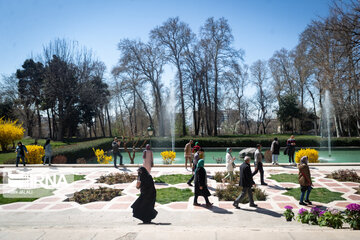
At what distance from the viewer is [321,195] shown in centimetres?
823

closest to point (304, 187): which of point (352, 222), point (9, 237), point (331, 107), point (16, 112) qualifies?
point (352, 222)

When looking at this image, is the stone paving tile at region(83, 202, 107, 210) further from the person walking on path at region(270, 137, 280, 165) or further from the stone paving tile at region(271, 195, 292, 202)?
the person walking on path at region(270, 137, 280, 165)

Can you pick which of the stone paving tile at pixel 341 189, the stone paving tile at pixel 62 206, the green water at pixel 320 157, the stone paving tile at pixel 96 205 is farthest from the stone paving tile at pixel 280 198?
the green water at pixel 320 157

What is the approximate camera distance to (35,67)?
40.3 metres

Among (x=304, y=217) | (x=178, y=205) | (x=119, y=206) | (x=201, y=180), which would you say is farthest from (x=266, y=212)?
(x=119, y=206)

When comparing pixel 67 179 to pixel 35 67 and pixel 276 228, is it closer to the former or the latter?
pixel 276 228

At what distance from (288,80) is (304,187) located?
132 ft

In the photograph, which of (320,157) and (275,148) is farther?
(320,157)

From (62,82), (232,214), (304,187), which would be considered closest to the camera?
(232,214)

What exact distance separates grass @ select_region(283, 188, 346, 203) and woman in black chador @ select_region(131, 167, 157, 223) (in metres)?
4.75

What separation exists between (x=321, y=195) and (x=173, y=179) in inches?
219

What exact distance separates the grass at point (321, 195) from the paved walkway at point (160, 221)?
10.0 inches

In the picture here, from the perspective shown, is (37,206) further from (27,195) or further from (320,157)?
(320,157)

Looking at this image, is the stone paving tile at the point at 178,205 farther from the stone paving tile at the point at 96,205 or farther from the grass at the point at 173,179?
the grass at the point at 173,179
